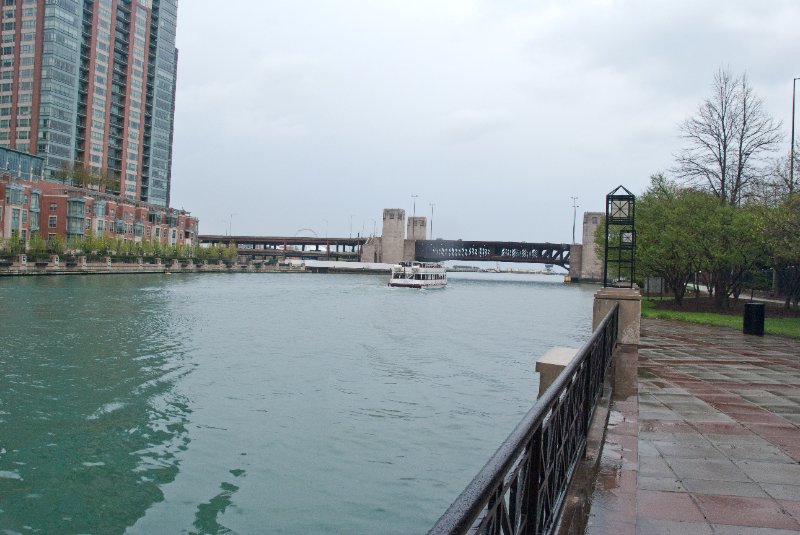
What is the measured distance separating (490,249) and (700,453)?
15741 cm

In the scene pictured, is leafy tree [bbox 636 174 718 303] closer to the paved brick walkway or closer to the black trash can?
the black trash can

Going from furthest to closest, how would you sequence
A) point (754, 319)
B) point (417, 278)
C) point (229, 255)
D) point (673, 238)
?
point (229, 255) → point (417, 278) → point (673, 238) → point (754, 319)

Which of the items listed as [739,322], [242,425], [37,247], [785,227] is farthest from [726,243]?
[37,247]

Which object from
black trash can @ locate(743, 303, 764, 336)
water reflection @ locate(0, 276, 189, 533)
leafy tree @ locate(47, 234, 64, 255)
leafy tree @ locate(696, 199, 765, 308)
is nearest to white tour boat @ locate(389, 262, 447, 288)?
leafy tree @ locate(47, 234, 64, 255)

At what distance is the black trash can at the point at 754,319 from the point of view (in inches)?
835

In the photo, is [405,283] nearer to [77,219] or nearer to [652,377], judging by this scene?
[77,219]

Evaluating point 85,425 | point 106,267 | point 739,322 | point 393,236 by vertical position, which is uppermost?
point 393,236

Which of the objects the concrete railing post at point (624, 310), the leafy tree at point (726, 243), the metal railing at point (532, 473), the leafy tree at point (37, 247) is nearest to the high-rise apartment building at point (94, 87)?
the leafy tree at point (37, 247)

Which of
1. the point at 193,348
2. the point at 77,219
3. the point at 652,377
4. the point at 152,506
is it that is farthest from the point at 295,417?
the point at 77,219

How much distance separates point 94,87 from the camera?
13188 centimetres

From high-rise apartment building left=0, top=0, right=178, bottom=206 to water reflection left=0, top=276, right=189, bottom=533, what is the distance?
11257cm

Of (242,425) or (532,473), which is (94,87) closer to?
(242,425)

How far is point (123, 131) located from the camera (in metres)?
142

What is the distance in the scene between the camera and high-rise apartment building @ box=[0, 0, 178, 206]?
12144cm
